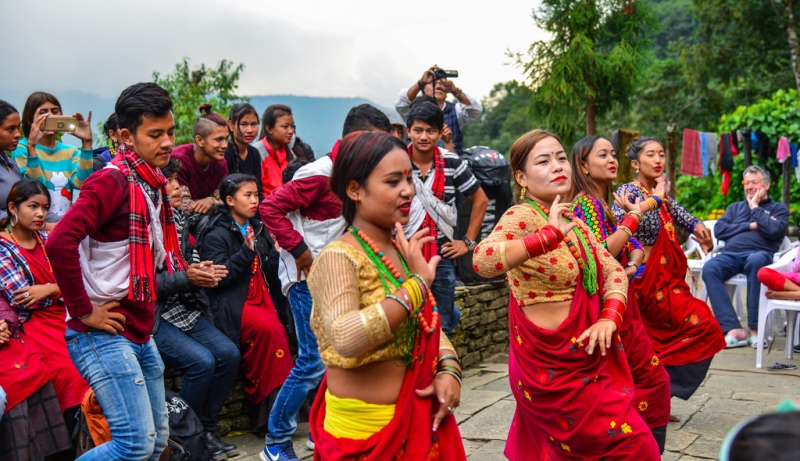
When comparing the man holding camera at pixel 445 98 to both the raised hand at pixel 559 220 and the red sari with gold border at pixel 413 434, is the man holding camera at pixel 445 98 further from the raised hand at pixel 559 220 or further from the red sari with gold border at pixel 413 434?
the red sari with gold border at pixel 413 434

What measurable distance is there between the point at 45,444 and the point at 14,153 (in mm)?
2091

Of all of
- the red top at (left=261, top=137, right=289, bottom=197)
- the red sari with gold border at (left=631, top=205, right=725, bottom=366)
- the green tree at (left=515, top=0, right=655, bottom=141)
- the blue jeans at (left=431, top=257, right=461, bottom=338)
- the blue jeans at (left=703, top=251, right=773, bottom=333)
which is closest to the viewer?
the red sari with gold border at (left=631, top=205, right=725, bottom=366)

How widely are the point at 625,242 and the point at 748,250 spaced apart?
5.05 m

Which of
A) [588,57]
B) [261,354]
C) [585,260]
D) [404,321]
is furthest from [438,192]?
[588,57]

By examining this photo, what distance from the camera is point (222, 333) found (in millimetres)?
5074

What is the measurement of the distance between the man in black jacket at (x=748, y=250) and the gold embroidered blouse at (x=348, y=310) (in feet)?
22.4

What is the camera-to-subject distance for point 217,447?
493 cm

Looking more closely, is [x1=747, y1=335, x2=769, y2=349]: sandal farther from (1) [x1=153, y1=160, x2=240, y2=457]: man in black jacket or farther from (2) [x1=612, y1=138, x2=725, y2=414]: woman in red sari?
(1) [x1=153, y1=160, x2=240, y2=457]: man in black jacket

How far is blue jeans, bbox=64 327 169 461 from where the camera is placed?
3371 mm

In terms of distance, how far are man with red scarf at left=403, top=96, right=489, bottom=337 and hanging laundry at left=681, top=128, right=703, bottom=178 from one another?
9.86 metres

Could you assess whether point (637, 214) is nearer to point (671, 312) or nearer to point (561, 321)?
point (671, 312)

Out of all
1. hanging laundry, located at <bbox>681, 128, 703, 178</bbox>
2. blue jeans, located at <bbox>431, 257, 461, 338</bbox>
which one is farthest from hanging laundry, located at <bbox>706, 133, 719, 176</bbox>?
blue jeans, located at <bbox>431, 257, 461, 338</bbox>

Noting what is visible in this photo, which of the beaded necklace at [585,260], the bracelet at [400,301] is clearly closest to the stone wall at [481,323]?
the beaded necklace at [585,260]

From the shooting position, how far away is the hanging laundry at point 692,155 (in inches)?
570
